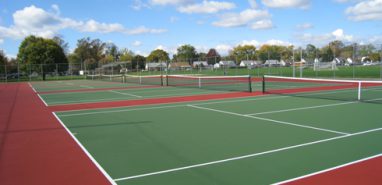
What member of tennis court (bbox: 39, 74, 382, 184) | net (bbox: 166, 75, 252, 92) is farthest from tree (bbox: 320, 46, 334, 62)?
tennis court (bbox: 39, 74, 382, 184)

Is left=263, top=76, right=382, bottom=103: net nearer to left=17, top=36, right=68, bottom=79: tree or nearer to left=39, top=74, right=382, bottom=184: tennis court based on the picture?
left=39, top=74, right=382, bottom=184: tennis court

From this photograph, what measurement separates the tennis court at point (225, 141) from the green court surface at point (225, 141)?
1 centimetres

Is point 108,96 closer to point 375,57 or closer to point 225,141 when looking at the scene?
point 225,141

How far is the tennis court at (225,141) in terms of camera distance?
18.7ft

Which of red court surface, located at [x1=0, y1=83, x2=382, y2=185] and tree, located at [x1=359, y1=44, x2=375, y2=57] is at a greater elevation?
tree, located at [x1=359, y1=44, x2=375, y2=57]

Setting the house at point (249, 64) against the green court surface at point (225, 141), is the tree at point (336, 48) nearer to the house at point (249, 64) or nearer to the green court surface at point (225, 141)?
the house at point (249, 64)

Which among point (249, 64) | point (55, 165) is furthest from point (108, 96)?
point (249, 64)

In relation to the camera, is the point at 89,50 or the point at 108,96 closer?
the point at 108,96

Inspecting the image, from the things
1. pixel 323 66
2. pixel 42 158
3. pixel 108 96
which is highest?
pixel 323 66

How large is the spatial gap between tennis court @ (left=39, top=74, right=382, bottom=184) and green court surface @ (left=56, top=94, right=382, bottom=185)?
1 cm

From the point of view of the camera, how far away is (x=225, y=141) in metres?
7.87

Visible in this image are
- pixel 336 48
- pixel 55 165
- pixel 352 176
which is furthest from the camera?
pixel 336 48

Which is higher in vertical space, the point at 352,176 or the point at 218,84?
the point at 218,84

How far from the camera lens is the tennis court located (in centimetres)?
571
